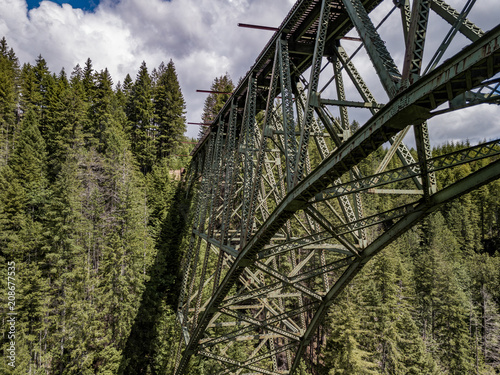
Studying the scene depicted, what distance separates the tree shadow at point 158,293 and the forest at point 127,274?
0.29 feet

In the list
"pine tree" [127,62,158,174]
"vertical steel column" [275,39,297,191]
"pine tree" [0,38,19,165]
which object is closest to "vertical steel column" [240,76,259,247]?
"vertical steel column" [275,39,297,191]

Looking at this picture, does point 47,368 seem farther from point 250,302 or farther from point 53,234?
point 250,302

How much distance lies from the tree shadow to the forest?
0.09 meters

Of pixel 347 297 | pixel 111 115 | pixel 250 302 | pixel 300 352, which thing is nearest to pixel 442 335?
pixel 347 297

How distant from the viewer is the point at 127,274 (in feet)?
65.4

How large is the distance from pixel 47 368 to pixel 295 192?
20.8m

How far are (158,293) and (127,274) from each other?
335 centimetres

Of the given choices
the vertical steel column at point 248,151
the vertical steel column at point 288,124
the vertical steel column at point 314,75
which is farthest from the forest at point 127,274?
the vertical steel column at point 314,75

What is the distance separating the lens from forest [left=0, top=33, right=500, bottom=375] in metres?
17.7

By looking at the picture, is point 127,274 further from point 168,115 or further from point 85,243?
point 168,115

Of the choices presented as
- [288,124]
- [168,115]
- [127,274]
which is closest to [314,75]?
[288,124]

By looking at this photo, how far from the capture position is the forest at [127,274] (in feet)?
58.2

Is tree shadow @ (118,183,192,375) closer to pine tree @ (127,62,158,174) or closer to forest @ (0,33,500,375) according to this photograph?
forest @ (0,33,500,375)

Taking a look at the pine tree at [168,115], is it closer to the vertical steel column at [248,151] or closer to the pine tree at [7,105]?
the pine tree at [7,105]
